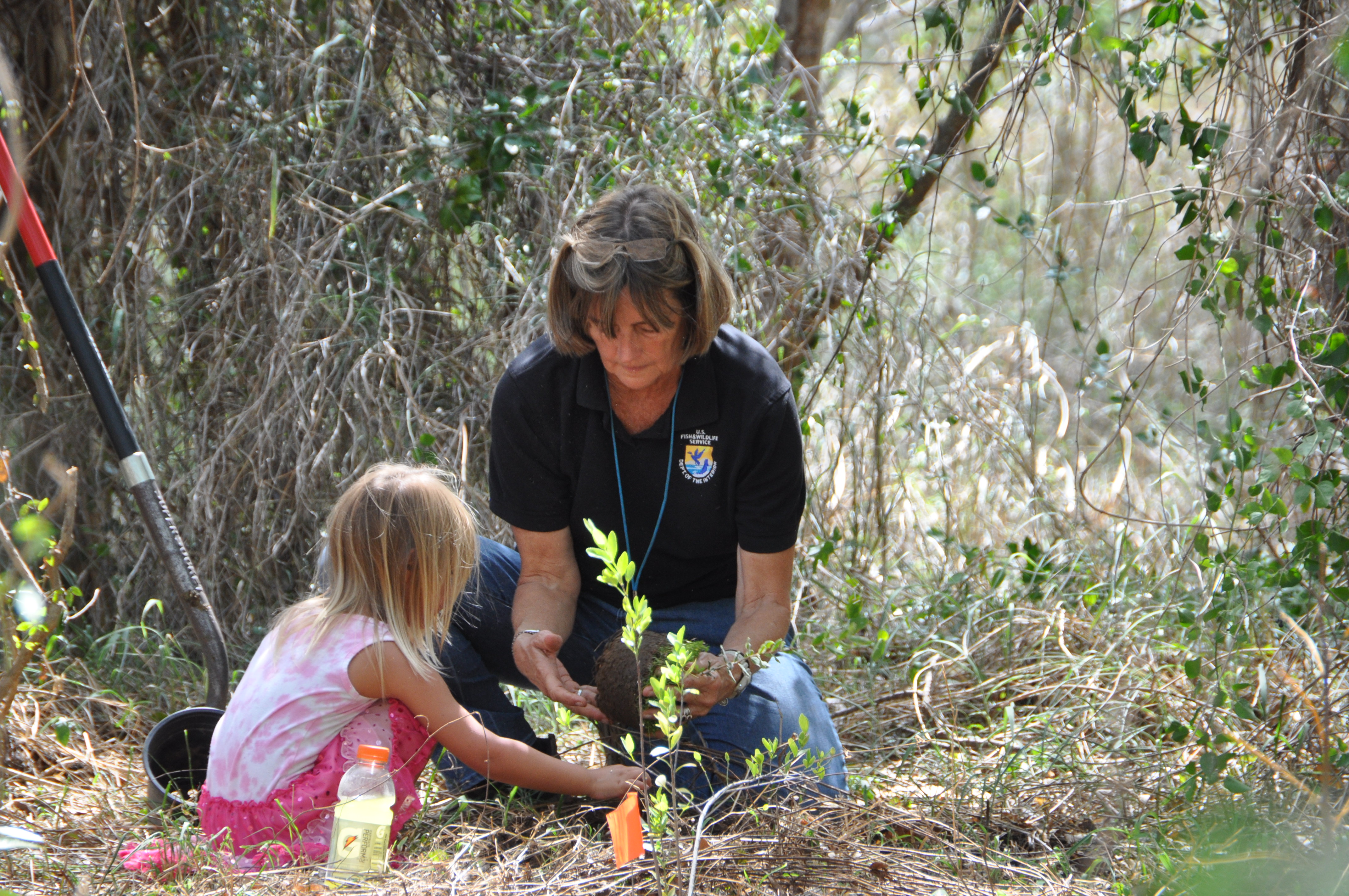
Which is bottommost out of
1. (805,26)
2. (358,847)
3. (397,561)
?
(358,847)

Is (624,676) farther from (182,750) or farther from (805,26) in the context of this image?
(805,26)

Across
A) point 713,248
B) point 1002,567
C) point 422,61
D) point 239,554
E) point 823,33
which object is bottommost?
point 239,554

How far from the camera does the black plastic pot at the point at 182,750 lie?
6.82 feet

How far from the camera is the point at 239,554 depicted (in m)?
3.01

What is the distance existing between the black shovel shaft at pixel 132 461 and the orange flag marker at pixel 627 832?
118 cm

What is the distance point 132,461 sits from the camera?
221 centimetres

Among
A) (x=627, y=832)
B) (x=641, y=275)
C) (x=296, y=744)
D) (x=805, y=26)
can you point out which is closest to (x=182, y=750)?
(x=296, y=744)

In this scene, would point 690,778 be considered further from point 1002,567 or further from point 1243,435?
point 1002,567

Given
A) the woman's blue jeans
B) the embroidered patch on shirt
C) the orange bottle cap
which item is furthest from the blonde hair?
the embroidered patch on shirt

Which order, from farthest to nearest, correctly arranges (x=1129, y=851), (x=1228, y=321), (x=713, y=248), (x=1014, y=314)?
1. (x=1014, y=314)
2. (x=1228, y=321)
3. (x=713, y=248)
4. (x=1129, y=851)

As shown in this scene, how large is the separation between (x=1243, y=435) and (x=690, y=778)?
1.11 m

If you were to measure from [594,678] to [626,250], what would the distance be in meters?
0.76

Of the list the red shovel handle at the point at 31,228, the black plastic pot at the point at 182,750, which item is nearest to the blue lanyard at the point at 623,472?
the black plastic pot at the point at 182,750

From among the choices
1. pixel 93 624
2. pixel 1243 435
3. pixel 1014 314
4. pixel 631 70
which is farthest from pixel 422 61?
pixel 1014 314
